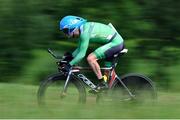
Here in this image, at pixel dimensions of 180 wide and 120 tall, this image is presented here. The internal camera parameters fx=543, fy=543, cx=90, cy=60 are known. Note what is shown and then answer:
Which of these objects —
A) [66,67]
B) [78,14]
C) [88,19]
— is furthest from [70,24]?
[78,14]

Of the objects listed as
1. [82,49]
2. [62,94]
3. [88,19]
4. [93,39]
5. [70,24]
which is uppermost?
[70,24]

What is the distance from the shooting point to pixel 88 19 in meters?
14.0

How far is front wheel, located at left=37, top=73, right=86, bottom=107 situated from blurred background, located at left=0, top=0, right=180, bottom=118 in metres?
4.40

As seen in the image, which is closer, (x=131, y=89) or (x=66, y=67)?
(x=66, y=67)

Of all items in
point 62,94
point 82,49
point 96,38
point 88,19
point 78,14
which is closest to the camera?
point 82,49

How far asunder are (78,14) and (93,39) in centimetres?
488

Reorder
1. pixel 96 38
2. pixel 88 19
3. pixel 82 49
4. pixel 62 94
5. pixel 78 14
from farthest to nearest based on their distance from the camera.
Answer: pixel 78 14 → pixel 88 19 → pixel 96 38 → pixel 62 94 → pixel 82 49

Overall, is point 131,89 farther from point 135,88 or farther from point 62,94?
point 62,94

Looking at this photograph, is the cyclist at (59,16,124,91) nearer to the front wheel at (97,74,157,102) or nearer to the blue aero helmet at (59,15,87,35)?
the blue aero helmet at (59,15,87,35)

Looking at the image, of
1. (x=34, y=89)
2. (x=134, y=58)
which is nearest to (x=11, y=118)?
(x=34, y=89)

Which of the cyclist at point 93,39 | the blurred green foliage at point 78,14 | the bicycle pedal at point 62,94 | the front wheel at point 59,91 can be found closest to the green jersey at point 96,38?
the cyclist at point 93,39

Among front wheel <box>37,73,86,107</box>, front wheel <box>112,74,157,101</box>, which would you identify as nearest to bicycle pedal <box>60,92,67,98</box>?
front wheel <box>37,73,86,107</box>

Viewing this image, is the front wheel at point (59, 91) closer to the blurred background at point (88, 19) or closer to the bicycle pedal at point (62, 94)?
the bicycle pedal at point (62, 94)

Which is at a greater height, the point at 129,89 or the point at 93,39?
the point at 93,39
